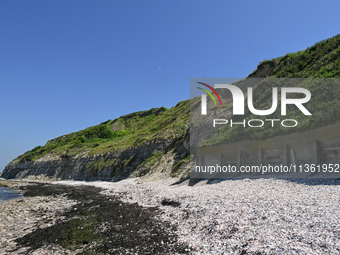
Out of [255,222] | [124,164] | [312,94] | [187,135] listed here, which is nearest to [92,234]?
[255,222]

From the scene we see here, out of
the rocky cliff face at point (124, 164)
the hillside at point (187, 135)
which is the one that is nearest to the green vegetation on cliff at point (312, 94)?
the hillside at point (187, 135)

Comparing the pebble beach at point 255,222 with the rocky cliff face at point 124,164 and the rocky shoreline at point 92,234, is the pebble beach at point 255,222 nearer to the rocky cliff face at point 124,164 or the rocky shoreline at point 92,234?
the rocky shoreline at point 92,234

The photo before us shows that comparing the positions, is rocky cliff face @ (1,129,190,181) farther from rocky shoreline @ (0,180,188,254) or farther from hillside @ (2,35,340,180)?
rocky shoreline @ (0,180,188,254)

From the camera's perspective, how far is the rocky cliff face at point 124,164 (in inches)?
1417

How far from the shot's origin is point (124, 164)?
50.3m

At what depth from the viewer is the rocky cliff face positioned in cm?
3600

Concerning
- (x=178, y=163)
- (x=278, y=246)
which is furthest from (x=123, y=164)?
(x=278, y=246)

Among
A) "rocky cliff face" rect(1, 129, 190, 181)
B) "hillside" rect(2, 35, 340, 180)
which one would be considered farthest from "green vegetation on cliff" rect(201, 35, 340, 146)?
"rocky cliff face" rect(1, 129, 190, 181)

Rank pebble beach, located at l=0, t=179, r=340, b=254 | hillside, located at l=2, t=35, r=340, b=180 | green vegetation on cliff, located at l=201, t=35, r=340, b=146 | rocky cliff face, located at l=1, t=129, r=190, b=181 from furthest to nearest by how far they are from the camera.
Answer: rocky cliff face, located at l=1, t=129, r=190, b=181 → hillside, located at l=2, t=35, r=340, b=180 → green vegetation on cliff, located at l=201, t=35, r=340, b=146 → pebble beach, located at l=0, t=179, r=340, b=254

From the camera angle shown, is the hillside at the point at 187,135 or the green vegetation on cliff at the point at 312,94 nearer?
the green vegetation on cliff at the point at 312,94

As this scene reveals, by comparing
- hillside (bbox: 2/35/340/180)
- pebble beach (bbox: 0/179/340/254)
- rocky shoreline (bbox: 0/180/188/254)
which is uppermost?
hillside (bbox: 2/35/340/180)

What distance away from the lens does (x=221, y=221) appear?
9.95 metres

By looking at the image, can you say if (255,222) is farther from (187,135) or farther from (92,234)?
(187,135)

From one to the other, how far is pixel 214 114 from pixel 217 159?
15.2m
